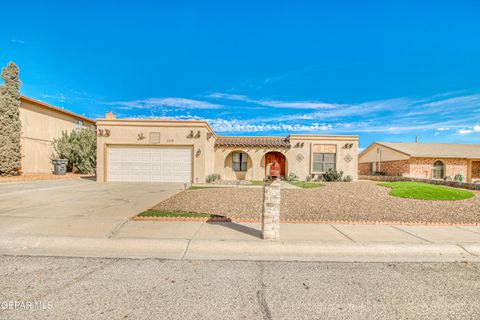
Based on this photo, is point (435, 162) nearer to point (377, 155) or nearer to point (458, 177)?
point (458, 177)

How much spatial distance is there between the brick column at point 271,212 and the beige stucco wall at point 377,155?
2291 cm

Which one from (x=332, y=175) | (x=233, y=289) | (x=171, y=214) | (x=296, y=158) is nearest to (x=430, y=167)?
(x=332, y=175)

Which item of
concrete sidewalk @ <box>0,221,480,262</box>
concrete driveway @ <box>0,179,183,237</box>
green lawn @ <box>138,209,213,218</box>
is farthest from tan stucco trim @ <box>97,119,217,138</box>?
concrete sidewalk @ <box>0,221,480,262</box>

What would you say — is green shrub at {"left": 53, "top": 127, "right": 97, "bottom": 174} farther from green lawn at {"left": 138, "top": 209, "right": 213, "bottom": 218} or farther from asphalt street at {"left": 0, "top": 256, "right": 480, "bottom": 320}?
asphalt street at {"left": 0, "top": 256, "right": 480, "bottom": 320}

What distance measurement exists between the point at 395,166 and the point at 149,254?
26398 mm

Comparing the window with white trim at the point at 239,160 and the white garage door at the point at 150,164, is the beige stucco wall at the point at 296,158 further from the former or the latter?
the white garage door at the point at 150,164

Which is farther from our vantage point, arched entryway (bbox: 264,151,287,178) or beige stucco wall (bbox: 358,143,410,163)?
beige stucco wall (bbox: 358,143,410,163)

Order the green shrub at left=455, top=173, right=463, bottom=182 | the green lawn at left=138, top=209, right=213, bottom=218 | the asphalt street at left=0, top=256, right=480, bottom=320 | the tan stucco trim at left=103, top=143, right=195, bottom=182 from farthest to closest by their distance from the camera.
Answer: the green shrub at left=455, top=173, right=463, bottom=182
the tan stucco trim at left=103, top=143, right=195, bottom=182
the green lawn at left=138, top=209, right=213, bottom=218
the asphalt street at left=0, top=256, right=480, bottom=320

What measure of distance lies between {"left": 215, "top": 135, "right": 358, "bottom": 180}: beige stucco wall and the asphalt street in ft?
50.9

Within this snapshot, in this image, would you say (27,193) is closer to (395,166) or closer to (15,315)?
(15,315)

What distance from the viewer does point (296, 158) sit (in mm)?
19625

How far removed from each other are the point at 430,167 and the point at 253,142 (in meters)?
17.3

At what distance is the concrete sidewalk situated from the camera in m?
4.26

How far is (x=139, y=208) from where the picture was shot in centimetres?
756
